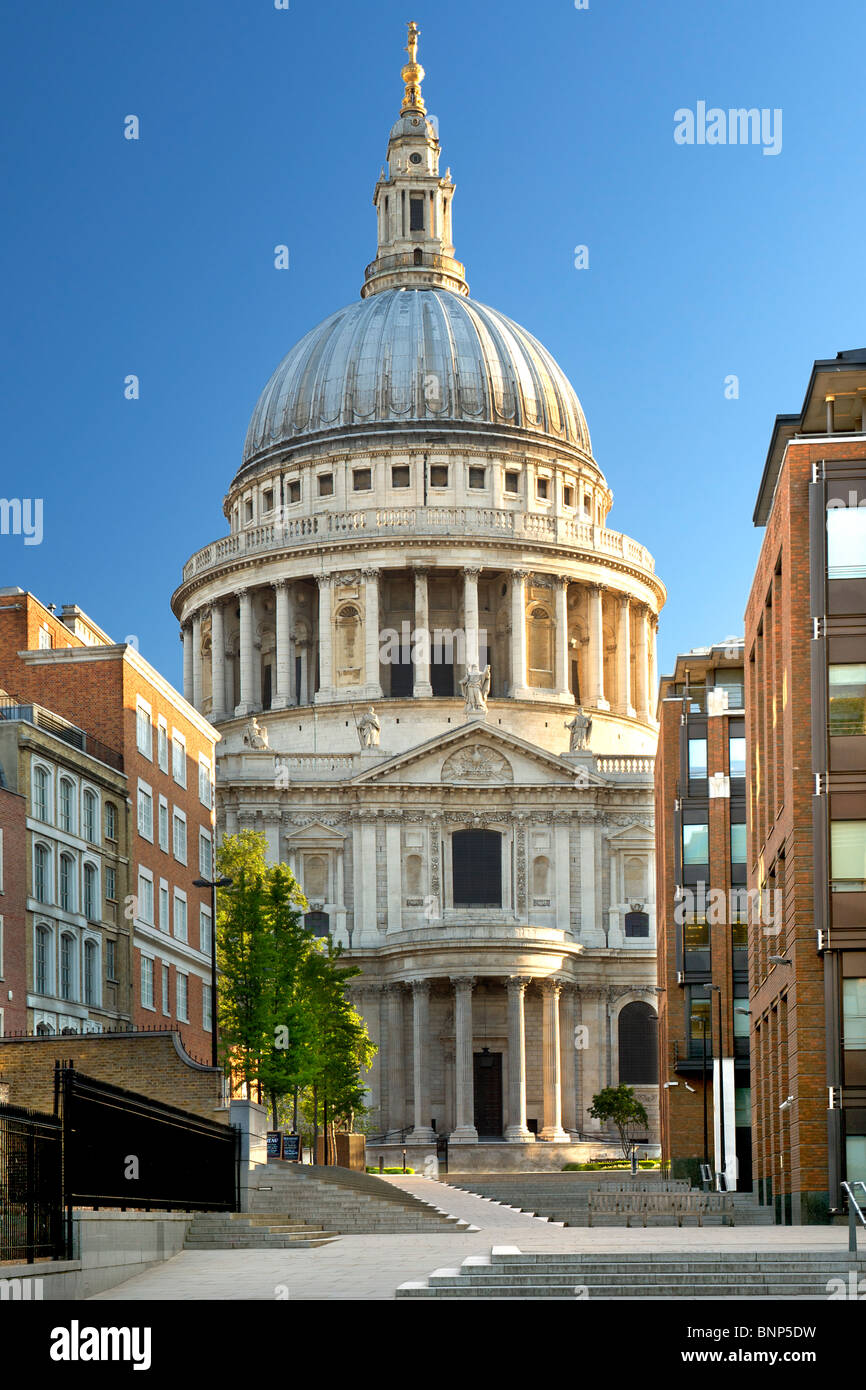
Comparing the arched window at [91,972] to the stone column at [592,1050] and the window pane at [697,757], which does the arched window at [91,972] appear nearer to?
the window pane at [697,757]

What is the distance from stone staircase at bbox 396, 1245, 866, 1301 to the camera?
86.3 ft

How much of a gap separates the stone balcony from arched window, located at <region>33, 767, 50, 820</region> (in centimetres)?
7206

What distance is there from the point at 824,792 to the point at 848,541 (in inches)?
212

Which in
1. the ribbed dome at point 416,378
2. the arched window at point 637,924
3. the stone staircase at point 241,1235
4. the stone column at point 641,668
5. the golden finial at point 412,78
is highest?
the golden finial at point 412,78

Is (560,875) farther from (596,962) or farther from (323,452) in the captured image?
(323,452)

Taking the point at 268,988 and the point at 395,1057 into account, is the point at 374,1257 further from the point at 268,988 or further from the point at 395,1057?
the point at 395,1057

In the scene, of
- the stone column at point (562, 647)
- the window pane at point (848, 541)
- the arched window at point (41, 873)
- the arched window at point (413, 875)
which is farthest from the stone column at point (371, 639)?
the window pane at point (848, 541)

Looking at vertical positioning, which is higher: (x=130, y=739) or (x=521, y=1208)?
(x=130, y=739)

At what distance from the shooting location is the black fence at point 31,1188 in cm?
2406

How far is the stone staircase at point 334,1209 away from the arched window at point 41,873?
11.7 meters

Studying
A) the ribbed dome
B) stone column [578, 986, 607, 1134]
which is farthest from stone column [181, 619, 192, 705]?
stone column [578, 986, 607, 1134]

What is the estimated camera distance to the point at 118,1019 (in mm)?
64812
